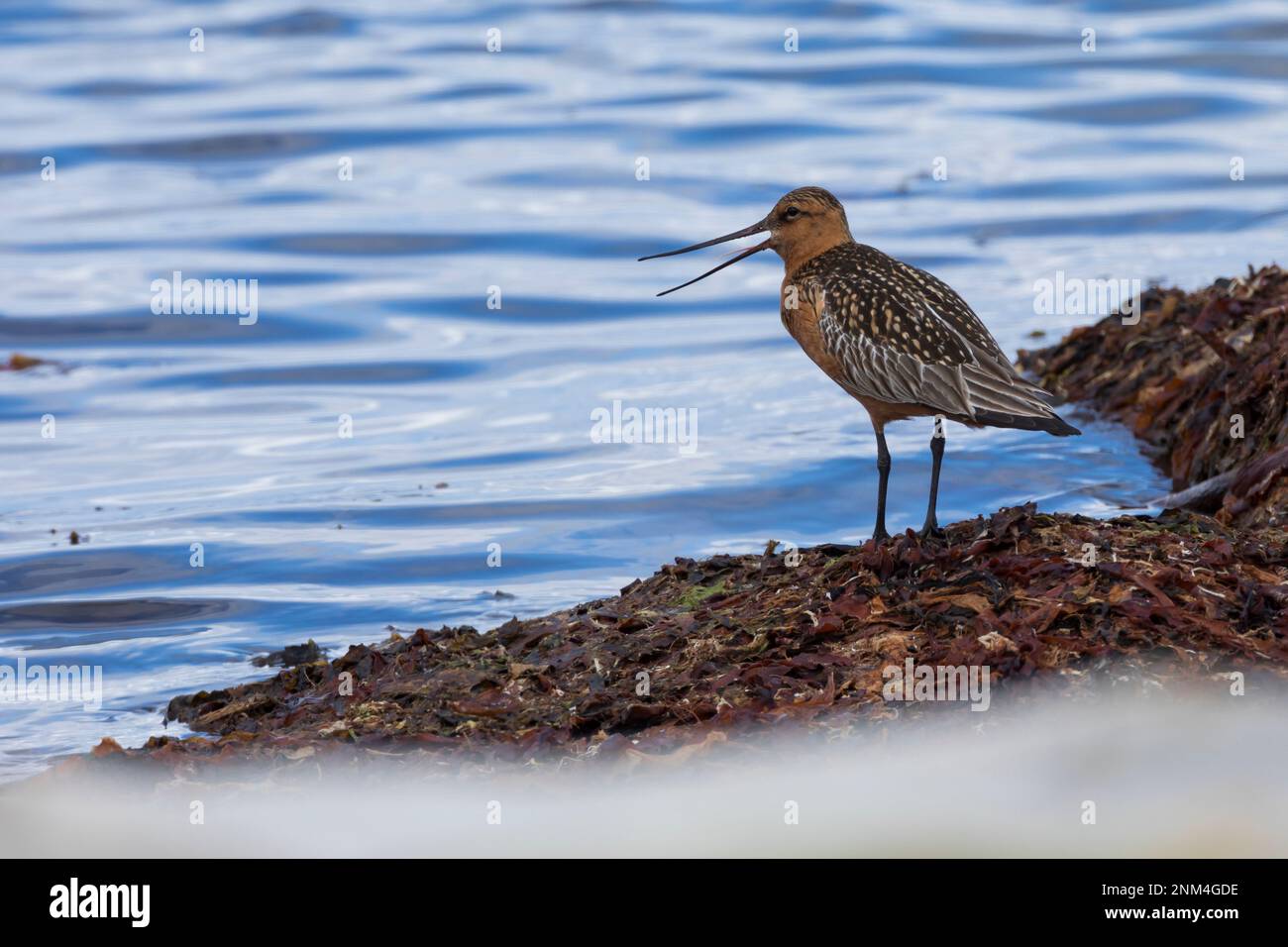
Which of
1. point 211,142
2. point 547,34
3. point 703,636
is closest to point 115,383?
point 211,142

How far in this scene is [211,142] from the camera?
2206 cm

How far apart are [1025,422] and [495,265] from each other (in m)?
12.2

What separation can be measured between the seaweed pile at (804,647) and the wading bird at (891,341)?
40 centimetres

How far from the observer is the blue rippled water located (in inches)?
410

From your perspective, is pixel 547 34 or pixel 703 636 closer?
pixel 703 636

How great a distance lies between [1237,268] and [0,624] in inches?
409

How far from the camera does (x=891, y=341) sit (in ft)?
22.0

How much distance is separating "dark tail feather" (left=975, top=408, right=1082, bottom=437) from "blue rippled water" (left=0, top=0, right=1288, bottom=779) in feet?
11.6

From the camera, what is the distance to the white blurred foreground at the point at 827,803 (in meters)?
4.75

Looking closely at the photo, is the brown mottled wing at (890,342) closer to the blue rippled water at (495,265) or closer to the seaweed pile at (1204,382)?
the seaweed pile at (1204,382)

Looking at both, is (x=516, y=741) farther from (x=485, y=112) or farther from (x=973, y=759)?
(x=485, y=112)

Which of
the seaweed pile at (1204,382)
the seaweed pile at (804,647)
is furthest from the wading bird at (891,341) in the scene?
the seaweed pile at (1204,382)

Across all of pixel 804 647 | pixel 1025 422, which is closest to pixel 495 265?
pixel 1025 422

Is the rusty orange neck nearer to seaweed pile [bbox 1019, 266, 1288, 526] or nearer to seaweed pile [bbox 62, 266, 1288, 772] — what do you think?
seaweed pile [bbox 62, 266, 1288, 772]
